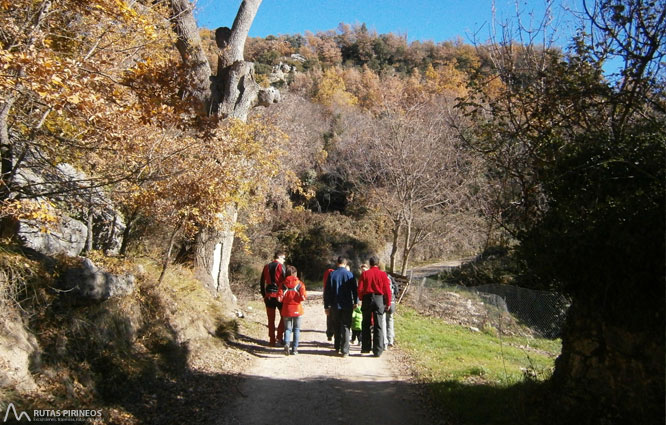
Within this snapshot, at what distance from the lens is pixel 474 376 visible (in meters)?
7.16

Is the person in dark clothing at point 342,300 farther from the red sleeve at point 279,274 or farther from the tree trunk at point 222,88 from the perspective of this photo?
the tree trunk at point 222,88

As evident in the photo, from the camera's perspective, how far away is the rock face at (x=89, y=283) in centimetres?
611

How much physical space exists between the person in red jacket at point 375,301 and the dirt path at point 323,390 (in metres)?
0.33

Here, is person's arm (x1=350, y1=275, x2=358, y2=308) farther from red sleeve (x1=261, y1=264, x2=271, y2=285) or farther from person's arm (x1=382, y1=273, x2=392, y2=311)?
red sleeve (x1=261, y1=264, x2=271, y2=285)

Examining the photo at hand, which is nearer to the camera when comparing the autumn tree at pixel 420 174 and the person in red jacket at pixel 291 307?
the person in red jacket at pixel 291 307

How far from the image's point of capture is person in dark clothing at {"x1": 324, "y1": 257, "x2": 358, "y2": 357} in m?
8.57

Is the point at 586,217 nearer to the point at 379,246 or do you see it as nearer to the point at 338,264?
the point at 338,264

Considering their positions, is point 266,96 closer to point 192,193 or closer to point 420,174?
point 192,193

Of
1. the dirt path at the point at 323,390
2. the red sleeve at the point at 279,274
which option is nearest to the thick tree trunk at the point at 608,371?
the dirt path at the point at 323,390

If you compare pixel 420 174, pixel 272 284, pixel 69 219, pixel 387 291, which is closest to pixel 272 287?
pixel 272 284

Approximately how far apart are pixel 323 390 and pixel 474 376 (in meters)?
2.34

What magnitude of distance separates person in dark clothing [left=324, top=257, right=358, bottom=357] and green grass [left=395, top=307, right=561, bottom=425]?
4.40 ft

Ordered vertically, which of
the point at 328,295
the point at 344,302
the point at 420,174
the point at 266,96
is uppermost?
the point at 266,96

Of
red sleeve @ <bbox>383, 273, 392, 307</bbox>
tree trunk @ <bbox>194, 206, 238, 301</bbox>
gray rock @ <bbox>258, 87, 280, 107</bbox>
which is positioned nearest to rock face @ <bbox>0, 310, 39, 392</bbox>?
red sleeve @ <bbox>383, 273, 392, 307</bbox>
